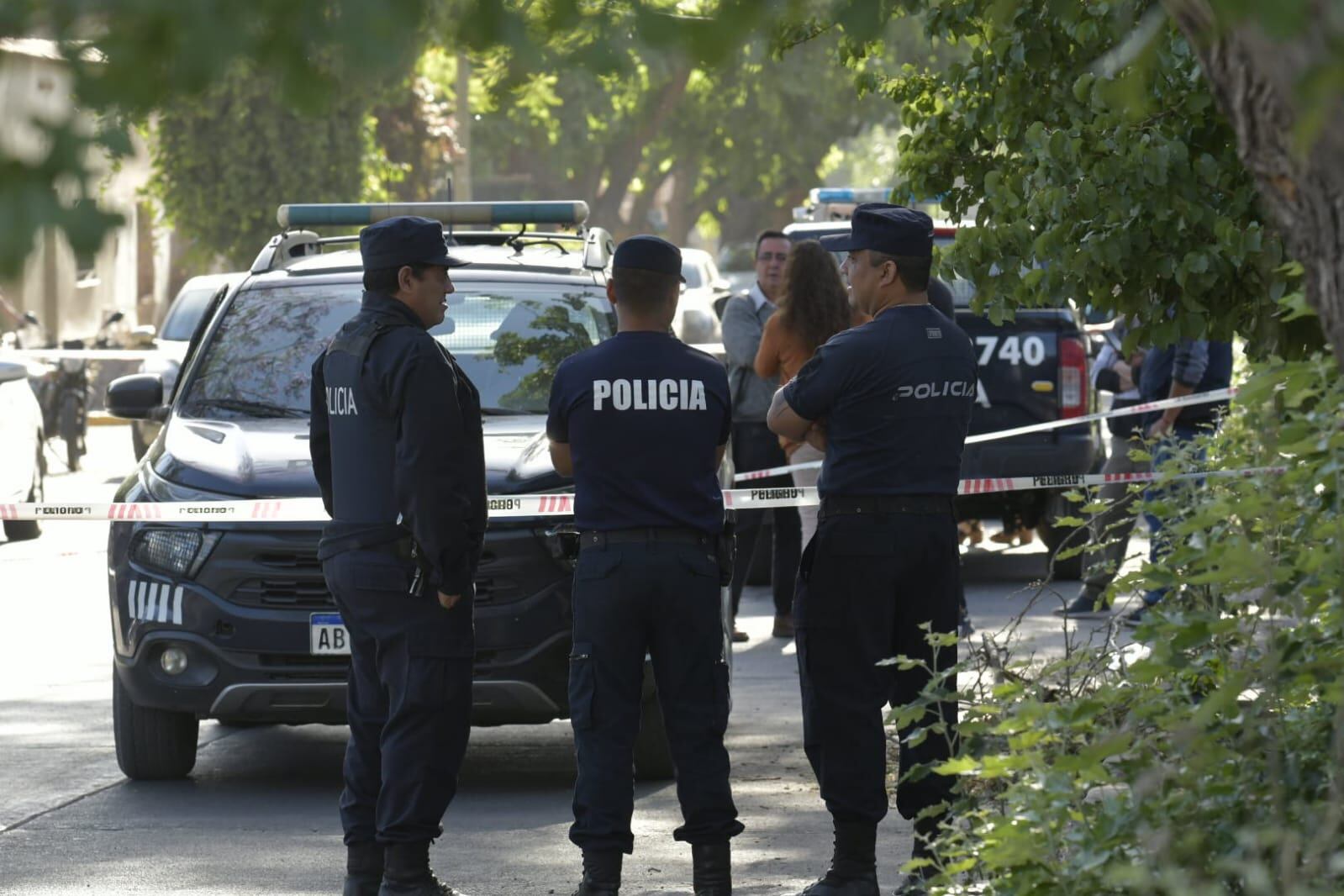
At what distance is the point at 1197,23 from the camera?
2842mm

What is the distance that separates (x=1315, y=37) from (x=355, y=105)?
91.9 feet

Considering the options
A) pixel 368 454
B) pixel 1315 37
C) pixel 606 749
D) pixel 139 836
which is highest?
pixel 1315 37

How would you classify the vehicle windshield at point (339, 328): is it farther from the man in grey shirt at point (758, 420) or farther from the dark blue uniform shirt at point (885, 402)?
the man in grey shirt at point (758, 420)

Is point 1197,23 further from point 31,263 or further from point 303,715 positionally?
point 303,715

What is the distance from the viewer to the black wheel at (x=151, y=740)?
286 inches

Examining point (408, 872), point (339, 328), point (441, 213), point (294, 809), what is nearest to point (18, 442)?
point (441, 213)

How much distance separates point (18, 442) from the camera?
14.4 meters

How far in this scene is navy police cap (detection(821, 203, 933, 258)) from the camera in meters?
5.61

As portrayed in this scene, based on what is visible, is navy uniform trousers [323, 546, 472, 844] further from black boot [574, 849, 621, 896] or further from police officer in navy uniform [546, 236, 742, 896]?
black boot [574, 849, 621, 896]

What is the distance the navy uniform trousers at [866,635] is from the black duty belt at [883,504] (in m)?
0.02

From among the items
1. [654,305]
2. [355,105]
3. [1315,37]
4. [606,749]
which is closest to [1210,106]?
[654,305]

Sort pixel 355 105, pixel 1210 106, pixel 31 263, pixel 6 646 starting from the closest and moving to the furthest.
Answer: pixel 31 263 < pixel 1210 106 < pixel 6 646 < pixel 355 105

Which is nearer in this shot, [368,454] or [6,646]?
[368,454]

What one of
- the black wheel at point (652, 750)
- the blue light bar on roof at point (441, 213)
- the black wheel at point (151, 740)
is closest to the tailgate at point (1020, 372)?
the blue light bar on roof at point (441, 213)
